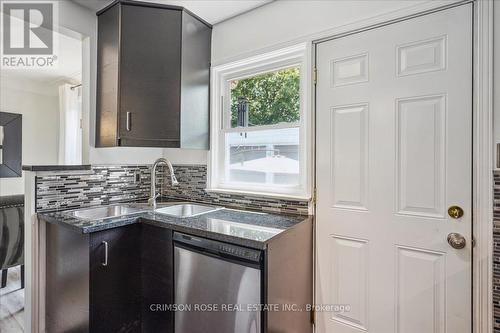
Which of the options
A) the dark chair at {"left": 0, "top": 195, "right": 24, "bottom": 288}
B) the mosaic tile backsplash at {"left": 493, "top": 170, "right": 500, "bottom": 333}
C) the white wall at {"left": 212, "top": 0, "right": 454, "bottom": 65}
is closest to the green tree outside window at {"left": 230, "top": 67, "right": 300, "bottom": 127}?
the white wall at {"left": 212, "top": 0, "right": 454, "bottom": 65}

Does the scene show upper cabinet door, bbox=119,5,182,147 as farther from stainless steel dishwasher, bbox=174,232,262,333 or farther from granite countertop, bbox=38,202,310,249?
stainless steel dishwasher, bbox=174,232,262,333

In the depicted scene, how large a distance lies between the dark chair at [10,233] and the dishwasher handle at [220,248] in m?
1.97

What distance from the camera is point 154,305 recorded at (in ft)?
5.42

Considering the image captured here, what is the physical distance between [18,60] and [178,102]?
196 cm

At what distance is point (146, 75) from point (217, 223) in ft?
3.82

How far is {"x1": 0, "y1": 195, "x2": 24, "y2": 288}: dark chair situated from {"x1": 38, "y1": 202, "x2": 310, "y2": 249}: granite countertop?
1077mm

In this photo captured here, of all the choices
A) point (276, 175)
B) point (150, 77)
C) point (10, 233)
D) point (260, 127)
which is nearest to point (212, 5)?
point (150, 77)

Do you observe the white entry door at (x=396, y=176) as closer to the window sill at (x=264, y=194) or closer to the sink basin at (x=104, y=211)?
the window sill at (x=264, y=194)

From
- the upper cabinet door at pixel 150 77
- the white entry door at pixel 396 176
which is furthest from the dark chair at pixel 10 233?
the white entry door at pixel 396 176

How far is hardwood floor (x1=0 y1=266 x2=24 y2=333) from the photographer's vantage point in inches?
78.2

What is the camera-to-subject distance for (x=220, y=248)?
1.36 m

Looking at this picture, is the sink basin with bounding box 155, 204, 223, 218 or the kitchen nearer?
the kitchen

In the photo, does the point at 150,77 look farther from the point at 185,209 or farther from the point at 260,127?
the point at 185,209

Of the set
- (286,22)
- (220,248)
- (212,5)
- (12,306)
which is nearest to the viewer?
(220,248)
